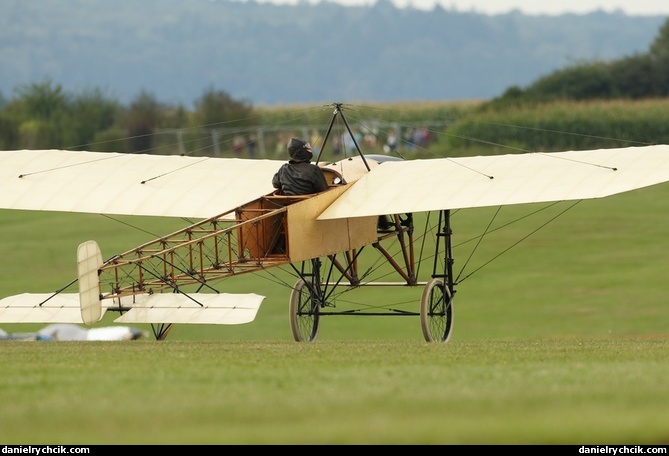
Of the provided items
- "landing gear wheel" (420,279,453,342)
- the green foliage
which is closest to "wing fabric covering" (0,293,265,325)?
"landing gear wheel" (420,279,453,342)

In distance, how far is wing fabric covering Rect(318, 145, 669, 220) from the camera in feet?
46.5

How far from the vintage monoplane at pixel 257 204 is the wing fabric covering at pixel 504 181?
0.7 inches

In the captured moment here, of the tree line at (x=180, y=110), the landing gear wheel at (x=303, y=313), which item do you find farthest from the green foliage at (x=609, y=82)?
the landing gear wheel at (x=303, y=313)

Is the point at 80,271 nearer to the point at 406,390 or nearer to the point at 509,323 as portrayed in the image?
the point at 406,390

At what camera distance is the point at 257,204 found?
47.6 ft

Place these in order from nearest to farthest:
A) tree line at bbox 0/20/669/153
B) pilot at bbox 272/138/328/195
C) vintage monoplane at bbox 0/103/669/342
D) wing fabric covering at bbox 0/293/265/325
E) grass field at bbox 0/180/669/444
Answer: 1. grass field at bbox 0/180/669/444
2. vintage monoplane at bbox 0/103/669/342
3. wing fabric covering at bbox 0/293/265/325
4. pilot at bbox 272/138/328/195
5. tree line at bbox 0/20/669/153

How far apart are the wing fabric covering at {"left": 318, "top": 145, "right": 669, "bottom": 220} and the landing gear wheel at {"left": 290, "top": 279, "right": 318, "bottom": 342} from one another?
134cm

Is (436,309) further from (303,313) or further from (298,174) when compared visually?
(298,174)

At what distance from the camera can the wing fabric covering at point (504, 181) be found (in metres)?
14.2

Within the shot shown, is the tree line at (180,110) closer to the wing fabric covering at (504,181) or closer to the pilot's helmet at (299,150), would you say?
the wing fabric covering at (504,181)

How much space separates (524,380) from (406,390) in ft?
3.05

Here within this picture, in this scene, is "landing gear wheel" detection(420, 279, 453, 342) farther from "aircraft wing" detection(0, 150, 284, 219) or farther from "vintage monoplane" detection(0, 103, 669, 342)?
"aircraft wing" detection(0, 150, 284, 219)

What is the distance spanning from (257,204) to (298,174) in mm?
636
